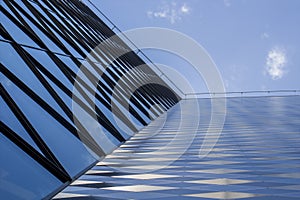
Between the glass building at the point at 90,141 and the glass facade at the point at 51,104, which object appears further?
the glass building at the point at 90,141

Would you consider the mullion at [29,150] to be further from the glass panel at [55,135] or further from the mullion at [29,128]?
the glass panel at [55,135]

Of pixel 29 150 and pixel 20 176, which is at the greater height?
pixel 29 150

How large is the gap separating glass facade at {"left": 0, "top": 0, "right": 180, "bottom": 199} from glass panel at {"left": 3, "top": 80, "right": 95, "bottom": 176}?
0.8 inches

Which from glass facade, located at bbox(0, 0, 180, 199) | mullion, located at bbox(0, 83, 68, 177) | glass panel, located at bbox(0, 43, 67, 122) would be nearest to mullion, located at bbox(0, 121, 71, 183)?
glass facade, located at bbox(0, 0, 180, 199)

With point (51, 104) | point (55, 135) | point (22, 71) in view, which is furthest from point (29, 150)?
point (22, 71)

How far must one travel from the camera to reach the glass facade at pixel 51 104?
666 cm

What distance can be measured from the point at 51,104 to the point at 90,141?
4.16 feet

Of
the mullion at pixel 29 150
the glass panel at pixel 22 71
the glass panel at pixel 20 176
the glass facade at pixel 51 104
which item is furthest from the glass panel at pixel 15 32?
the glass panel at pixel 20 176

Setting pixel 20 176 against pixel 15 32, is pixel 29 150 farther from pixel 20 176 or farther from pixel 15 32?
pixel 15 32

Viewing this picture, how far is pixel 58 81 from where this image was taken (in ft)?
34.0

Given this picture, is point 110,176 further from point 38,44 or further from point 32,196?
point 38,44

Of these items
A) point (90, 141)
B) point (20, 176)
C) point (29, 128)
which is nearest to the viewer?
point (20, 176)

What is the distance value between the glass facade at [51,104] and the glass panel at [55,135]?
0.02m

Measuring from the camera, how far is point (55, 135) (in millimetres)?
8250
